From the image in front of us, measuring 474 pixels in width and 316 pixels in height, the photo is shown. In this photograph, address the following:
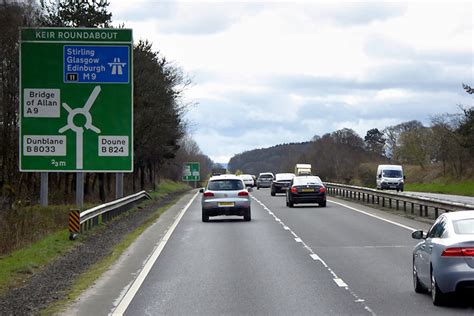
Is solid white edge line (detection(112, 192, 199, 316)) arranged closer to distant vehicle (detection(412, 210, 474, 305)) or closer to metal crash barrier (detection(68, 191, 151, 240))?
metal crash barrier (detection(68, 191, 151, 240))

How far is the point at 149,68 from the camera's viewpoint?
5256 cm

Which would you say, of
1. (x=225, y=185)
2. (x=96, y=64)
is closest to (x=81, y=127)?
(x=96, y=64)

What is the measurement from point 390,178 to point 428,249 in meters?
51.1

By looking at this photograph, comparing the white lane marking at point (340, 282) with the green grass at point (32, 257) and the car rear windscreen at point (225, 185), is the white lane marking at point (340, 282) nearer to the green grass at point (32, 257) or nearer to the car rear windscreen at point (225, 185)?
the green grass at point (32, 257)

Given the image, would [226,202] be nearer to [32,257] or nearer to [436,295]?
[32,257]

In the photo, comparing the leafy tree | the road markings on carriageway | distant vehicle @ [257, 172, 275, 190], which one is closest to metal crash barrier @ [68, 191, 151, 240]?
the road markings on carriageway

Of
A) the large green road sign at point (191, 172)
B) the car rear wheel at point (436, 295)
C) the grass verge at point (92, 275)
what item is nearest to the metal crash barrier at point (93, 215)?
the grass verge at point (92, 275)

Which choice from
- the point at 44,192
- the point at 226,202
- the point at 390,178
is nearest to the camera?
the point at 226,202

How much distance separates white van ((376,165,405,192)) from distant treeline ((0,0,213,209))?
53.1ft

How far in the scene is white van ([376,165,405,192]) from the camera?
61156 mm

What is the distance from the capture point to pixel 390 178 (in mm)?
61406

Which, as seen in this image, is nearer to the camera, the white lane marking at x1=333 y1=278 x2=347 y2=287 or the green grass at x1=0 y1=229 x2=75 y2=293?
the white lane marking at x1=333 y1=278 x2=347 y2=287

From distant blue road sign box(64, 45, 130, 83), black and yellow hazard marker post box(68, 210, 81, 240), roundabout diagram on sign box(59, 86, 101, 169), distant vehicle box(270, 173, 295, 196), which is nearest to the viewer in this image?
black and yellow hazard marker post box(68, 210, 81, 240)

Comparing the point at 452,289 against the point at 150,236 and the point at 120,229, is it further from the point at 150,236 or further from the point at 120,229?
the point at 120,229
